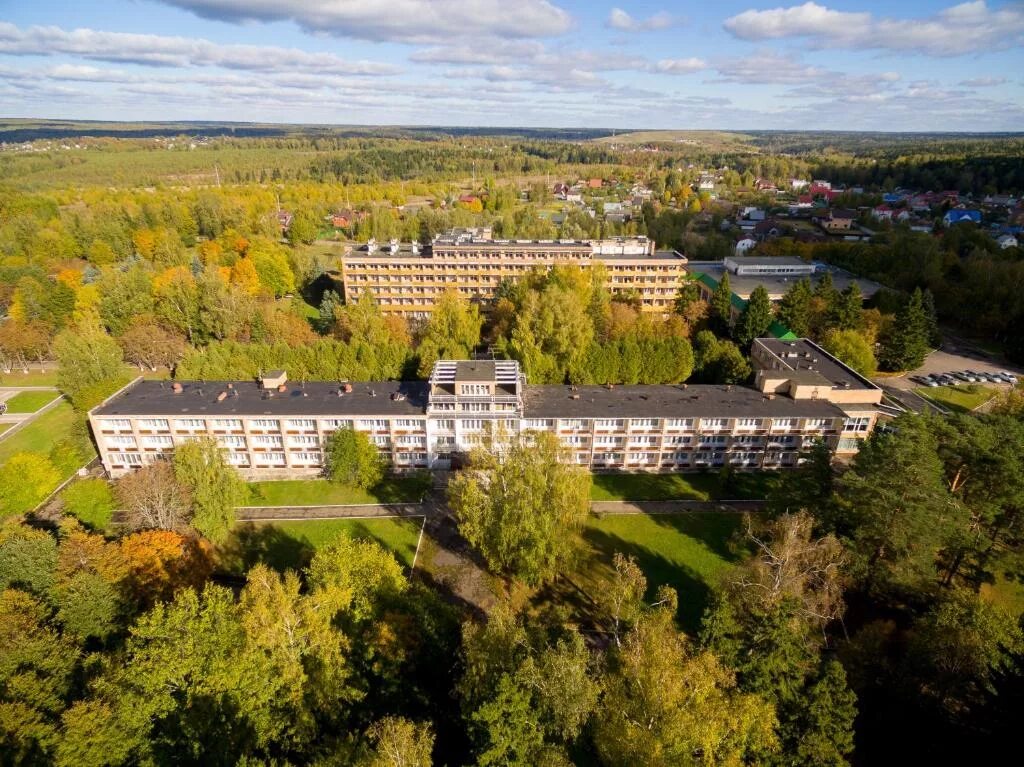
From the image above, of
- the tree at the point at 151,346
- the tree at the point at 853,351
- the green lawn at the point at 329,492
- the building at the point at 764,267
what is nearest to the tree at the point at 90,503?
the green lawn at the point at 329,492

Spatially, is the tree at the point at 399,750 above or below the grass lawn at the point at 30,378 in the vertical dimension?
above

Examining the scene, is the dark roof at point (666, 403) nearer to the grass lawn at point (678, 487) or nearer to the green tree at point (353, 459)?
the grass lawn at point (678, 487)

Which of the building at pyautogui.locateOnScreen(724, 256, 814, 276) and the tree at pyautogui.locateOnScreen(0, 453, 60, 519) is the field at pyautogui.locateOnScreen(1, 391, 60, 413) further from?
the building at pyautogui.locateOnScreen(724, 256, 814, 276)

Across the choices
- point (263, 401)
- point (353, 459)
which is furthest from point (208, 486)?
point (263, 401)

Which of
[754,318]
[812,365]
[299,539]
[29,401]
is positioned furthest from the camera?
[754,318]

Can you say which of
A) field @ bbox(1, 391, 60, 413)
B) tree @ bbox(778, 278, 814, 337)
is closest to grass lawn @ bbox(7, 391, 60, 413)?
field @ bbox(1, 391, 60, 413)

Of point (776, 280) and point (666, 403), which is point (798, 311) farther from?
point (666, 403)
